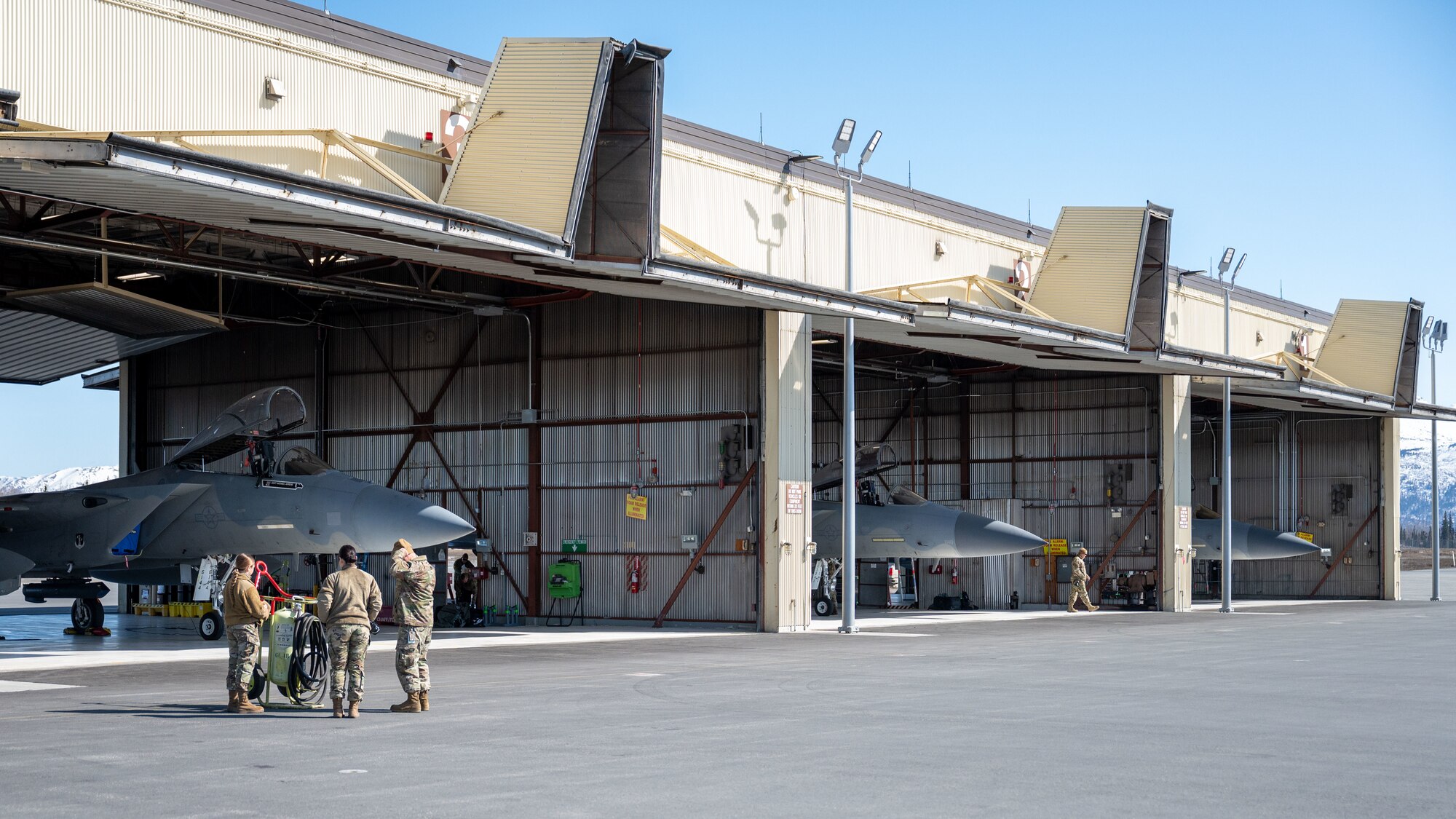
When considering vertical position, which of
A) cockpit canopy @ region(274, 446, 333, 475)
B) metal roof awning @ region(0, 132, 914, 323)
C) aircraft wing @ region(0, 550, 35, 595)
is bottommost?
aircraft wing @ region(0, 550, 35, 595)

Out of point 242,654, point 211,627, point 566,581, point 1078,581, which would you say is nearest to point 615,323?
point 566,581

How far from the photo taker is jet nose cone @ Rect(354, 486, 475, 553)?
22781 millimetres

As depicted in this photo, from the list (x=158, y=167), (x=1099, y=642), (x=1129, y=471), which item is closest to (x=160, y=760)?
(x=158, y=167)

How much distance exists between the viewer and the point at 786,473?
2466cm

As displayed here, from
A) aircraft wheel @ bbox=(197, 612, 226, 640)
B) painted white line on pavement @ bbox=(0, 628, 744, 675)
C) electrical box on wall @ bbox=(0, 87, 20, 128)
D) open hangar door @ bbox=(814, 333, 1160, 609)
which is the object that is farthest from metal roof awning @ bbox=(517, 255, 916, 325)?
open hangar door @ bbox=(814, 333, 1160, 609)

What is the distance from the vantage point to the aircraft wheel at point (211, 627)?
22.8 metres

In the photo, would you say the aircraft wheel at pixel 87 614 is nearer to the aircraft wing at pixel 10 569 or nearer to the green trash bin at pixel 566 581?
the aircraft wing at pixel 10 569

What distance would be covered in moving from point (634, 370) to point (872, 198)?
19.2 feet

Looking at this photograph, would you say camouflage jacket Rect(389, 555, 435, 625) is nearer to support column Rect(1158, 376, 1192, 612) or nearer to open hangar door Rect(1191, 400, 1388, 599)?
support column Rect(1158, 376, 1192, 612)

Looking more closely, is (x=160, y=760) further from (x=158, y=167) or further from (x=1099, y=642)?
(x=1099, y=642)

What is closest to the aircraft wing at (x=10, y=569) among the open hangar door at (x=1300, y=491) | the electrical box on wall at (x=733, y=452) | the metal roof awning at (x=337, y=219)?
the metal roof awning at (x=337, y=219)

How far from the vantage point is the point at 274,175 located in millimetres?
15633

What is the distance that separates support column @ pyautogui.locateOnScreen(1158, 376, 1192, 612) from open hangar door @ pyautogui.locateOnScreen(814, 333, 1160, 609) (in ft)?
1.42

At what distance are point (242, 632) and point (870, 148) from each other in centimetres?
1586
